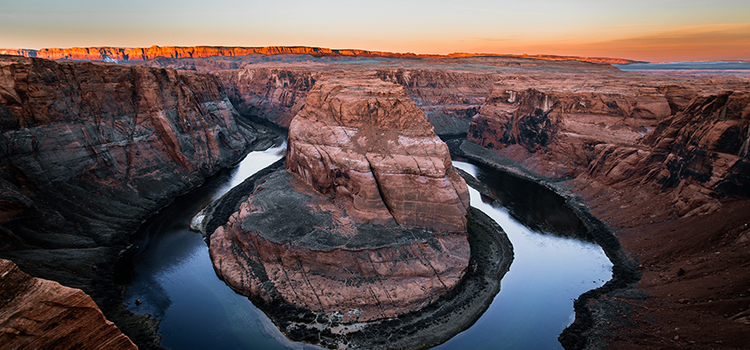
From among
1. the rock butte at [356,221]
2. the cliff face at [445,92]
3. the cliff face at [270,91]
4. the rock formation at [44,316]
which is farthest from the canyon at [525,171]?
the cliff face at [270,91]

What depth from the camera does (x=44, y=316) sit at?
8.42 meters

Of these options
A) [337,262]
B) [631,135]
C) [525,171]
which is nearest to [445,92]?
[525,171]

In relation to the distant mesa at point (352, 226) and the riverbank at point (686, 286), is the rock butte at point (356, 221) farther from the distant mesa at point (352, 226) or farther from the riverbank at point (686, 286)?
the riverbank at point (686, 286)

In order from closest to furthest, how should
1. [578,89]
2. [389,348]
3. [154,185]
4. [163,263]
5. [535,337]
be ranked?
[389,348] < [535,337] < [163,263] < [154,185] < [578,89]

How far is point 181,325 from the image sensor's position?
68.5 feet

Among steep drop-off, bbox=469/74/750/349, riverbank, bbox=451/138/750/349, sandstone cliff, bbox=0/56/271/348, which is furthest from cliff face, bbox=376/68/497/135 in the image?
riverbank, bbox=451/138/750/349

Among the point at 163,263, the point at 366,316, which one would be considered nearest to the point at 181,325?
the point at 163,263

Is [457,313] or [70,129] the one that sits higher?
[70,129]

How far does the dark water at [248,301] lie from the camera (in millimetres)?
20031

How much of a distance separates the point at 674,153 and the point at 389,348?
112 feet

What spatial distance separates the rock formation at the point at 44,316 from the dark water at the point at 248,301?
11.7m

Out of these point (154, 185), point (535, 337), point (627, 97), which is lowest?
point (535, 337)

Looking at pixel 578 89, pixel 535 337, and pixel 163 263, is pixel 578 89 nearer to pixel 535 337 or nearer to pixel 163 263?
pixel 535 337

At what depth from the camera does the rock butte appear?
72.8 ft
